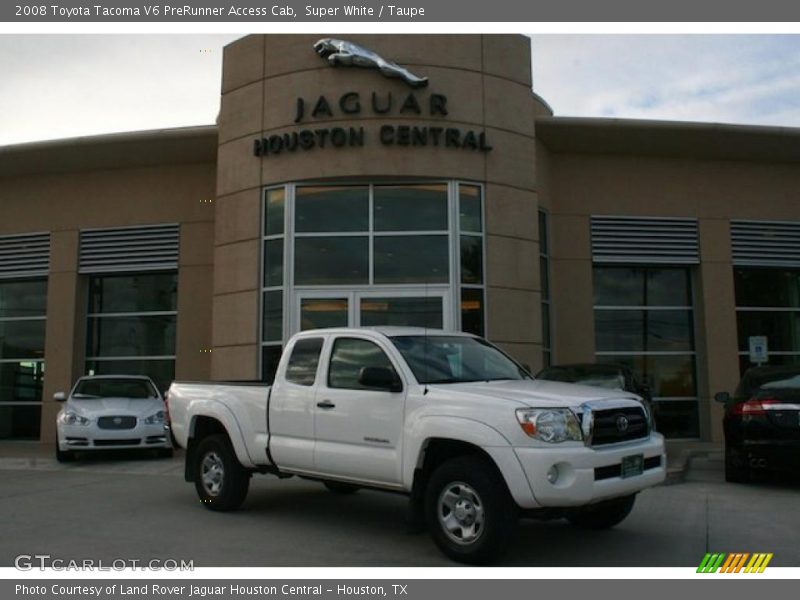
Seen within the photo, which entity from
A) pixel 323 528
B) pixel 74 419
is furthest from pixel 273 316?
pixel 323 528

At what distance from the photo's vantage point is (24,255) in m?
18.3

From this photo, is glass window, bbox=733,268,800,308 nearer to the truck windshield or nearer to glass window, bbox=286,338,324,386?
the truck windshield

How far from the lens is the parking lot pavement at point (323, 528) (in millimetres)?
6156

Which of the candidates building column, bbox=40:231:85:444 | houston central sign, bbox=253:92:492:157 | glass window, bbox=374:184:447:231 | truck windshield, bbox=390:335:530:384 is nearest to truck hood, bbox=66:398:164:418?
building column, bbox=40:231:85:444

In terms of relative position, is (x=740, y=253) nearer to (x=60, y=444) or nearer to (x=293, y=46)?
(x=293, y=46)

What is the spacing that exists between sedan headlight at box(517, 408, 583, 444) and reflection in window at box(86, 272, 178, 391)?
1322cm

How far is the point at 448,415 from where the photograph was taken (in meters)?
6.00

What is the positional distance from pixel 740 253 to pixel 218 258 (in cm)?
1151

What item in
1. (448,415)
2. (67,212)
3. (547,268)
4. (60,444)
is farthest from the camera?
(67,212)

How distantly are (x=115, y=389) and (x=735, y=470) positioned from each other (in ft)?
34.5

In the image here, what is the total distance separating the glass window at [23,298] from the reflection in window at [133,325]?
4.68ft

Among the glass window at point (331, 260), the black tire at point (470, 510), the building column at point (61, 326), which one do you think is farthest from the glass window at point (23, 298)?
the black tire at point (470, 510)

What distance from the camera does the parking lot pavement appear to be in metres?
6.16

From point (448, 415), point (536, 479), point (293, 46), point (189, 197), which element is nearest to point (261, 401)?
point (448, 415)
